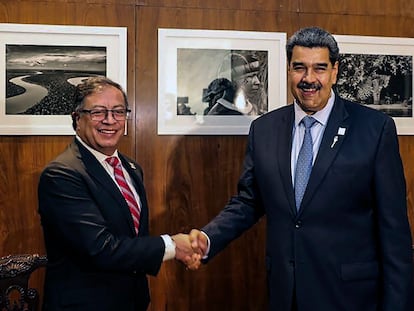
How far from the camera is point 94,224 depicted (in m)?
1.77

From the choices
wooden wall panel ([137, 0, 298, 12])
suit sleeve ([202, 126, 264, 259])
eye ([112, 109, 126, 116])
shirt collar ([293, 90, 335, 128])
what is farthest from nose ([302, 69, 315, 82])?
wooden wall panel ([137, 0, 298, 12])

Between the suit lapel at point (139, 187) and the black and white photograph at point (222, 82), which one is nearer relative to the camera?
the suit lapel at point (139, 187)

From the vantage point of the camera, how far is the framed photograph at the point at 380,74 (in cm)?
279

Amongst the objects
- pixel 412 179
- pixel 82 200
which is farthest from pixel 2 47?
pixel 412 179

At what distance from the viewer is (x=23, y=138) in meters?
2.51

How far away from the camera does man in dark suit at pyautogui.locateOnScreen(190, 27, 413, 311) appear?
1.75 meters

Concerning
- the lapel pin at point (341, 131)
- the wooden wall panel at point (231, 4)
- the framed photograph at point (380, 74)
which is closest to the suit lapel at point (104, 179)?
the lapel pin at point (341, 131)

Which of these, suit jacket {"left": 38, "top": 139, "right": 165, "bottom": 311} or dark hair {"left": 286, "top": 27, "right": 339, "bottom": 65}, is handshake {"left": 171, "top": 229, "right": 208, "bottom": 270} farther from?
dark hair {"left": 286, "top": 27, "right": 339, "bottom": 65}

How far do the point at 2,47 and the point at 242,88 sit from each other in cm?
130

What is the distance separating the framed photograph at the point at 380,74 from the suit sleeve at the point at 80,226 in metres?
1.65

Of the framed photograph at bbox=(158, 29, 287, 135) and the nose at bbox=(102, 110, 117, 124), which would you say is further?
the framed photograph at bbox=(158, 29, 287, 135)

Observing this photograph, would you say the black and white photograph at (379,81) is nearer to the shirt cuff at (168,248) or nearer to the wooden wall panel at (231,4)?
the wooden wall panel at (231,4)

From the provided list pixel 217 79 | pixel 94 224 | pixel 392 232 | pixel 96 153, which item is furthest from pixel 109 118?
pixel 392 232

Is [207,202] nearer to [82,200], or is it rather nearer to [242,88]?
[242,88]
